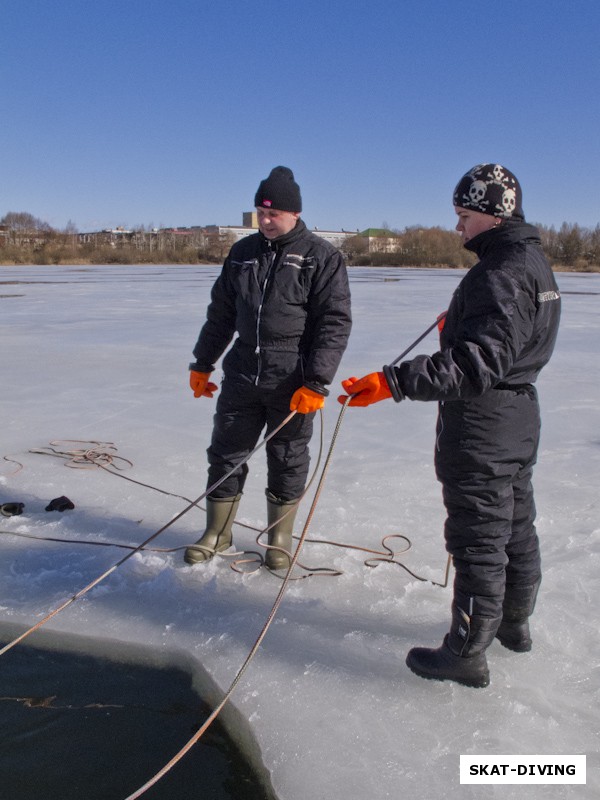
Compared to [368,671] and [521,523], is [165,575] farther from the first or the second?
[521,523]

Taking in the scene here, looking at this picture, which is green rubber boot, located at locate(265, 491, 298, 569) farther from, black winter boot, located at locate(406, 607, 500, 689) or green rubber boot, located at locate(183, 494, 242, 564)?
black winter boot, located at locate(406, 607, 500, 689)

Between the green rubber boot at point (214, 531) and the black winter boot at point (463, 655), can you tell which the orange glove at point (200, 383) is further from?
the black winter boot at point (463, 655)

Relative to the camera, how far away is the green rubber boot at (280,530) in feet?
10.2

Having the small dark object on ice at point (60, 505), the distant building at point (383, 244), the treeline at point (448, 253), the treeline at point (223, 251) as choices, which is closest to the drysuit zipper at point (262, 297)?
the small dark object on ice at point (60, 505)

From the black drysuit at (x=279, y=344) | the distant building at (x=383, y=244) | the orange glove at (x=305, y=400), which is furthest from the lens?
the distant building at (x=383, y=244)

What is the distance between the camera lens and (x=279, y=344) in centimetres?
297

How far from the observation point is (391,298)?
17.1 m

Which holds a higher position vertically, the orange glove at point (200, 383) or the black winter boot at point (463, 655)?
the orange glove at point (200, 383)

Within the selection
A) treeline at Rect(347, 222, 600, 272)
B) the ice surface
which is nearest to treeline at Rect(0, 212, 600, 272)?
treeline at Rect(347, 222, 600, 272)

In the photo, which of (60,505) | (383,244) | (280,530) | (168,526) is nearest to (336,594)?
(280,530)

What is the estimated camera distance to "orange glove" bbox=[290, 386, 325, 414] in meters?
2.81

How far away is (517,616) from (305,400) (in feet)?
3.65

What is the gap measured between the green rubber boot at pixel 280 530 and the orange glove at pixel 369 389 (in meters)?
1.01

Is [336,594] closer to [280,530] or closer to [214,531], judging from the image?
[280,530]
